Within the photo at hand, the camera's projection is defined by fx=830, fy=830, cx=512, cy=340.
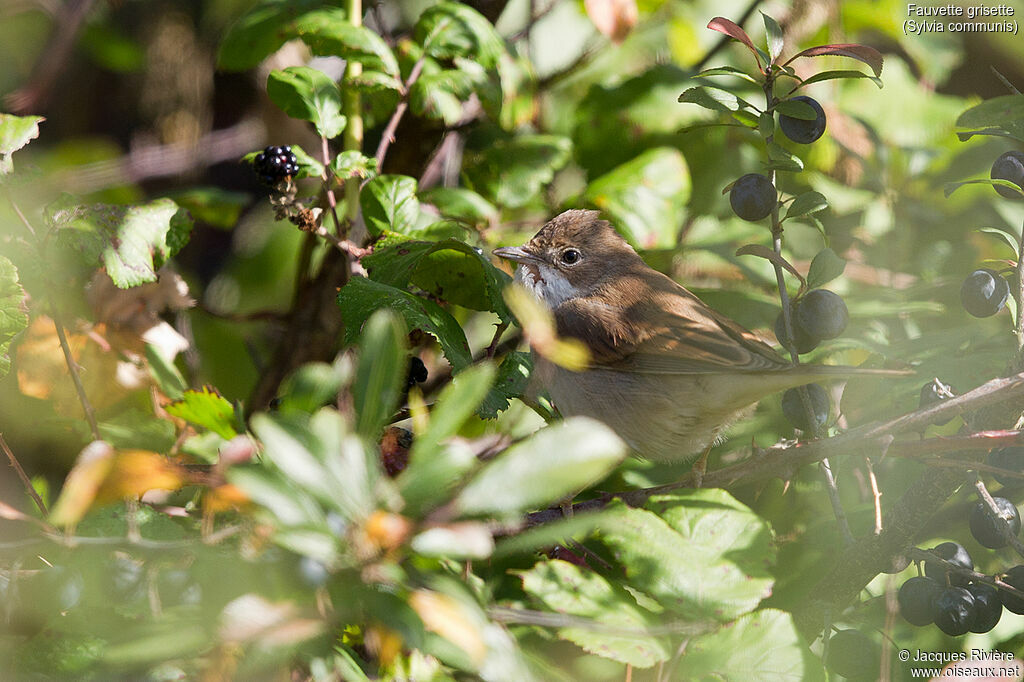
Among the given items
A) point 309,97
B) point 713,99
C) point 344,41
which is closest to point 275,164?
point 309,97

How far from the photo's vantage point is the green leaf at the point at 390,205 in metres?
1.82

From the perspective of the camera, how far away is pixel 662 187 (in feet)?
7.57

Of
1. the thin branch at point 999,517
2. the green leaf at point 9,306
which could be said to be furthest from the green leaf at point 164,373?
the thin branch at point 999,517

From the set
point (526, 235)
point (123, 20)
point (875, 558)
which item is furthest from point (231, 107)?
point (875, 558)

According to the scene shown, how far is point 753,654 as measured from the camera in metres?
1.39

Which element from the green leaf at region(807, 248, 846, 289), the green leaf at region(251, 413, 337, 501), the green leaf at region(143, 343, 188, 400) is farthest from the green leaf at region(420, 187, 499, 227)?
the green leaf at region(251, 413, 337, 501)

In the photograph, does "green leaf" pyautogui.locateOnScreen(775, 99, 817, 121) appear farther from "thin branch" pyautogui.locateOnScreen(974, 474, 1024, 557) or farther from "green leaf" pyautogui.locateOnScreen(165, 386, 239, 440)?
"green leaf" pyautogui.locateOnScreen(165, 386, 239, 440)

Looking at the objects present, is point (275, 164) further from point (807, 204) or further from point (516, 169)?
point (807, 204)

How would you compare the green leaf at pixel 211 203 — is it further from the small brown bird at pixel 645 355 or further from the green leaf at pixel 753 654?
the green leaf at pixel 753 654

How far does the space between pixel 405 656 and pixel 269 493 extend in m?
0.55

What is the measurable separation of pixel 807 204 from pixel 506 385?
2.29 ft

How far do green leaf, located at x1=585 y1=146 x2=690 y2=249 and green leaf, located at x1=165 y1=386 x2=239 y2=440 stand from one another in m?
1.28

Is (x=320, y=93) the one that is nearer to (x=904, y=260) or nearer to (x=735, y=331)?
(x=735, y=331)

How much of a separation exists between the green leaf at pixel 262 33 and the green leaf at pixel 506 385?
106 cm
